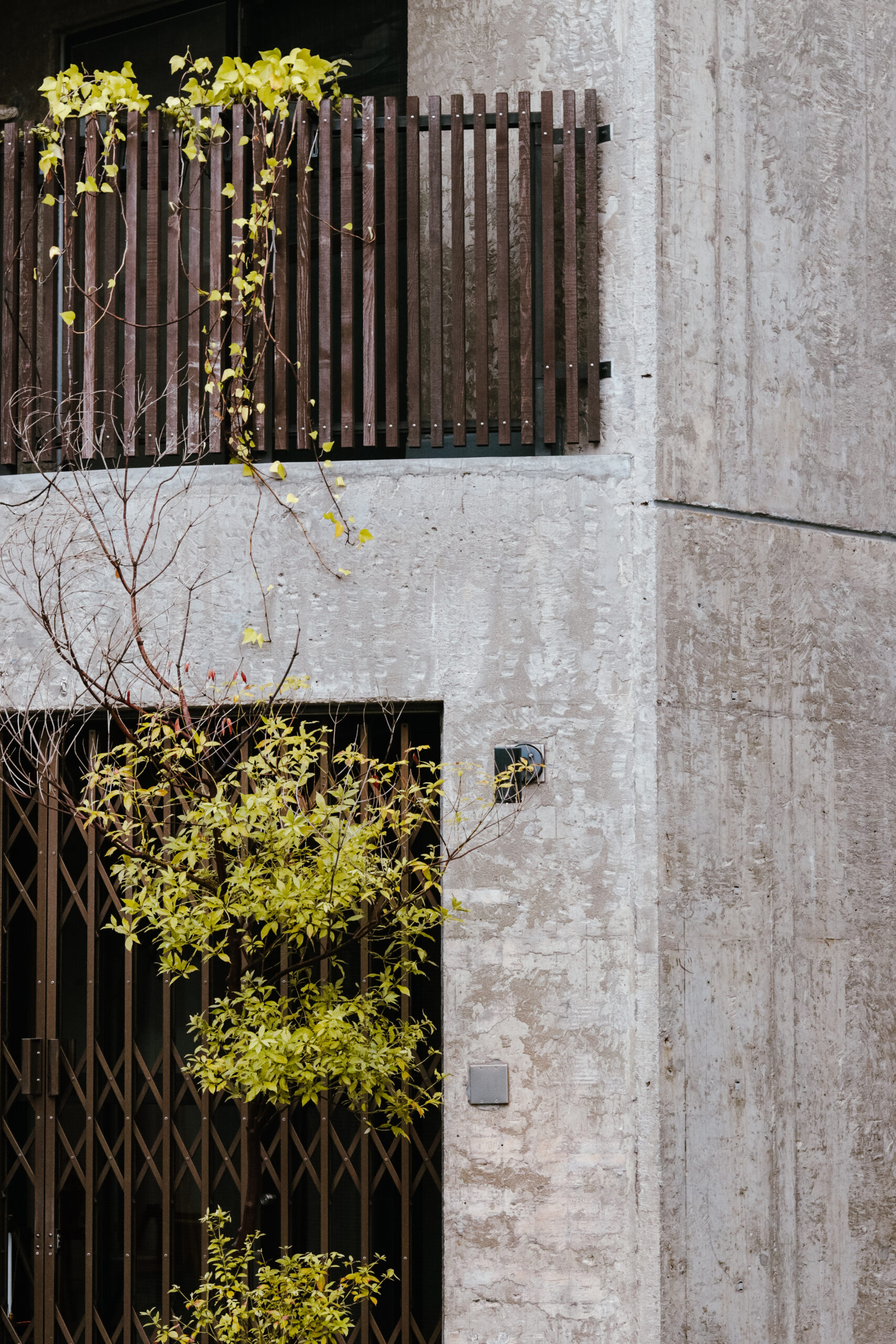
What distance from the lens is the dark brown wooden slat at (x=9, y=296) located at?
607cm

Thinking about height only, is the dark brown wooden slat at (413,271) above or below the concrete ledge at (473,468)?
above

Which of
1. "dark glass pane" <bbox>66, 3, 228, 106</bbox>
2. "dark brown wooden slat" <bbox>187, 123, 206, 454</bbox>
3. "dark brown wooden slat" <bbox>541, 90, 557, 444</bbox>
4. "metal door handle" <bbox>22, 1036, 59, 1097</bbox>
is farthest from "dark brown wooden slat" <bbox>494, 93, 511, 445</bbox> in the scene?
"metal door handle" <bbox>22, 1036, 59, 1097</bbox>

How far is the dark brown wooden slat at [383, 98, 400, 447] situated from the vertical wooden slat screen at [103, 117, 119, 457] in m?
1.20

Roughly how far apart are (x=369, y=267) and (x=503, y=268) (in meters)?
0.59

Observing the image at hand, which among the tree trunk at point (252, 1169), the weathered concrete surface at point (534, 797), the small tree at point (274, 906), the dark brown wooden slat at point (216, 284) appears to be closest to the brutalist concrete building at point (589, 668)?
the weathered concrete surface at point (534, 797)

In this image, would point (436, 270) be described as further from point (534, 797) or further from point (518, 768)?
point (534, 797)

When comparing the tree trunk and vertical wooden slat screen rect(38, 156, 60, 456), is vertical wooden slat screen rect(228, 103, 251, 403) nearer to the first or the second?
vertical wooden slat screen rect(38, 156, 60, 456)

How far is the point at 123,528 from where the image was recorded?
5.83m

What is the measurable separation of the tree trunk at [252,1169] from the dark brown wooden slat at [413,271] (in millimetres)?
2838

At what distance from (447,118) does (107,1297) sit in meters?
5.48

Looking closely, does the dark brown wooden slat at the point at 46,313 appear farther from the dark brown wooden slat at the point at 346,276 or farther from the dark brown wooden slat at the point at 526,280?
the dark brown wooden slat at the point at 526,280

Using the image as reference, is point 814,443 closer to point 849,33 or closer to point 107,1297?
point 849,33

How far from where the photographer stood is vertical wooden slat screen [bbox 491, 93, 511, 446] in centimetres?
571

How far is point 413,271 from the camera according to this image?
229 inches
